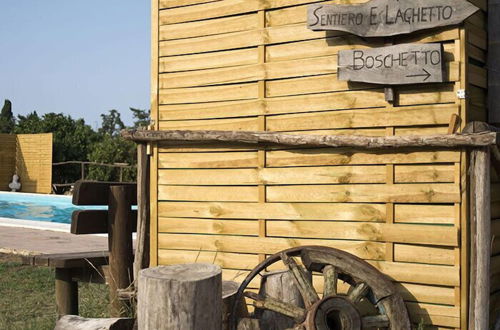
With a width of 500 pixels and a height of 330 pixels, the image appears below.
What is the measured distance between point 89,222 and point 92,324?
2.22 metres

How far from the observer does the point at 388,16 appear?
20.7 feet

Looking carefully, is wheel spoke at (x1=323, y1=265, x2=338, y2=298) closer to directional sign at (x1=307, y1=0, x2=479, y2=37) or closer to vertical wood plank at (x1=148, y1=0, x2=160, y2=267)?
directional sign at (x1=307, y1=0, x2=479, y2=37)

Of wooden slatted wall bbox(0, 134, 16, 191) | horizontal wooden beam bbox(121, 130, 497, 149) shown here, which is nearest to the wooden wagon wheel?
horizontal wooden beam bbox(121, 130, 497, 149)

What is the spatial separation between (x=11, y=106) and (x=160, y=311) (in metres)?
61.7

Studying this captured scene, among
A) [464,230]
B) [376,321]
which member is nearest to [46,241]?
[376,321]

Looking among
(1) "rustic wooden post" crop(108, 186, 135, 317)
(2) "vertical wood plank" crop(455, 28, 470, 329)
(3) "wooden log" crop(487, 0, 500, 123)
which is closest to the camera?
(2) "vertical wood plank" crop(455, 28, 470, 329)

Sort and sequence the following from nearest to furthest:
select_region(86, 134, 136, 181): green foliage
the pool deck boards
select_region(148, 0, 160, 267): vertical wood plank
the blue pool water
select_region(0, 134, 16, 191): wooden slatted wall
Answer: select_region(148, 0, 160, 267): vertical wood plank
the pool deck boards
the blue pool water
select_region(86, 134, 136, 181): green foliage
select_region(0, 134, 16, 191): wooden slatted wall

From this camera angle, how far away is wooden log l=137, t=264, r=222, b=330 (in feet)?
15.0

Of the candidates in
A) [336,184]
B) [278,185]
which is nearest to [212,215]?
[278,185]

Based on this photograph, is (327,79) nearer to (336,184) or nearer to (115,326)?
(336,184)

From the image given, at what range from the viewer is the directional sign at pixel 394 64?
608 centimetres

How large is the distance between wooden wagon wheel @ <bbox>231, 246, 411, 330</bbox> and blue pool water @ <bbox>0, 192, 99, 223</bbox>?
17.2 m

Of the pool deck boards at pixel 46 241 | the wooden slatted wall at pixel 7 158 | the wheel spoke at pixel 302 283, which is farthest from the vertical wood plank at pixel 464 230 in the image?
the wooden slatted wall at pixel 7 158

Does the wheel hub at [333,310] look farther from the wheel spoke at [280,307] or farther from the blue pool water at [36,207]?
the blue pool water at [36,207]
